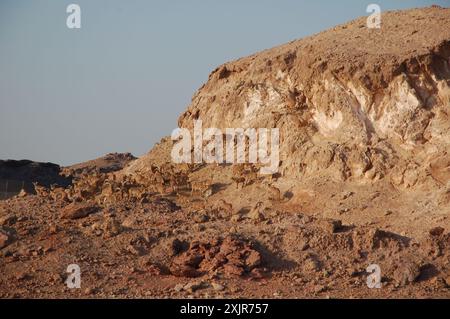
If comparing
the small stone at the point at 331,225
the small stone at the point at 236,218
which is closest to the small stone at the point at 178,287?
the small stone at the point at 236,218

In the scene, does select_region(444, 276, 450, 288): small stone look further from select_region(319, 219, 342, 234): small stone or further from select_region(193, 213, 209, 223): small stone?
select_region(193, 213, 209, 223): small stone

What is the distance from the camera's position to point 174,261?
531 inches

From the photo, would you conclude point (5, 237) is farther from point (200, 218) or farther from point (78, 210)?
point (200, 218)

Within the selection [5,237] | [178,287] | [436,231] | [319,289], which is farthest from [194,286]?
[436,231]

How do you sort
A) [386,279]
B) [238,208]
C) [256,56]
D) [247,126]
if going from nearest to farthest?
[386,279] → [238,208] → [247,126] → [256,56]

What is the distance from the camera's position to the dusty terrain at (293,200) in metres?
13.1

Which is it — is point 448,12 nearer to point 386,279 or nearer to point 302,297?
point 386,279

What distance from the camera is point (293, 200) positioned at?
53.7 ft

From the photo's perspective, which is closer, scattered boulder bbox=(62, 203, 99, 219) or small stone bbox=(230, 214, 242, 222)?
small stone bbox=(230, 214, 242, 222)

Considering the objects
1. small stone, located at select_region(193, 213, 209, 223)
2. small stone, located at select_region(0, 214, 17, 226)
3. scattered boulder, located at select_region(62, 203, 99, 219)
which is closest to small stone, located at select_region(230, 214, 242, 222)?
small stone, located at select_region(193, 213, 209, 223)

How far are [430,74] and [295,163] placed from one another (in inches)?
145

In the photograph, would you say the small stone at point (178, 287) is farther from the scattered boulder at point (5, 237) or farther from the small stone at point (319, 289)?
the scattered boulder at point (5, 237)

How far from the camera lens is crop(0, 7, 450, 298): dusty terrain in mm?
13055
